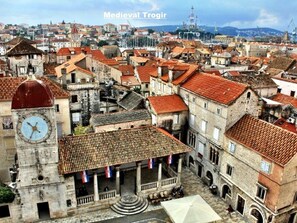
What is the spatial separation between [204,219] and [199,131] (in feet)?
51.0

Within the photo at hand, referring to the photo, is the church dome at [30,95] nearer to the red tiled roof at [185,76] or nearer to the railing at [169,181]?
the railing at [169,181]

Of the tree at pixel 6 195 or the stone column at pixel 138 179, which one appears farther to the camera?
the stone column at pixel 138 179

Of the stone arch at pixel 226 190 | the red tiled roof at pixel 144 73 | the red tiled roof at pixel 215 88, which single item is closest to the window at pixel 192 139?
the red tiled roof at pixel 215 88

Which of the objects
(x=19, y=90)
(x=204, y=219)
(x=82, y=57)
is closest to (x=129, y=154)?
(x=204, y=219)

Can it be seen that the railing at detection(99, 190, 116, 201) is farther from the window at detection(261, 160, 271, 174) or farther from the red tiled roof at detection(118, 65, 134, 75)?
the red tiled roof at detection(118, 65, 134, 75)

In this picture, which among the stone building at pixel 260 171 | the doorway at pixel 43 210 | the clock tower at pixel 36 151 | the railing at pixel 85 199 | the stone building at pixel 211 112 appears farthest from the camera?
the stone building at pixel 211 112

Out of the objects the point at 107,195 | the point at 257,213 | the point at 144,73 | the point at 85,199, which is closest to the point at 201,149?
the point at 257,213

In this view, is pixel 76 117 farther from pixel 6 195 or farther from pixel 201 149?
pixel 6 195

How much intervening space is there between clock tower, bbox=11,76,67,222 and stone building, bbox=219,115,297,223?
821 inches

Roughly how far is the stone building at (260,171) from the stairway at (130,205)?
1137 cm

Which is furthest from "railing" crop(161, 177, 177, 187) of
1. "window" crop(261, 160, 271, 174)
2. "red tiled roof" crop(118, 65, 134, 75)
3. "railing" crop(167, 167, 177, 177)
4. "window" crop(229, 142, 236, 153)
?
"red tiled roof" crop(118, 65, 134, 75)

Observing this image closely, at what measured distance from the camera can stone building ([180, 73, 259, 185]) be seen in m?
37.0

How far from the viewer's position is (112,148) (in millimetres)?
34406

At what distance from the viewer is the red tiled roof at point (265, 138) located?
29.6 m
